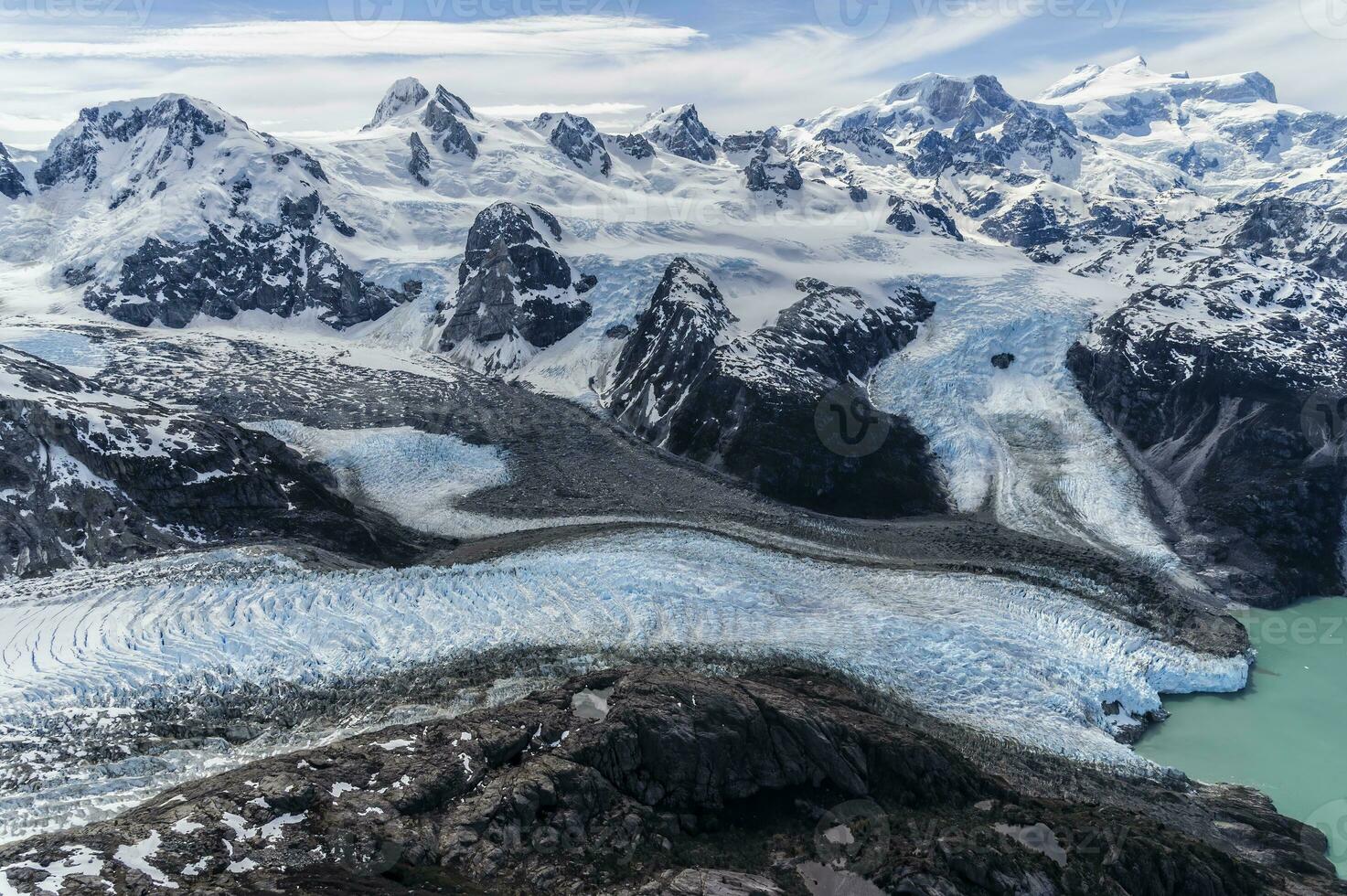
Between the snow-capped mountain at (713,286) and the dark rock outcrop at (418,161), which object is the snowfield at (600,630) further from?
the dark rock outcrop at (418,161)

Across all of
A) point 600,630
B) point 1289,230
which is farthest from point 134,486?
point 1289,230

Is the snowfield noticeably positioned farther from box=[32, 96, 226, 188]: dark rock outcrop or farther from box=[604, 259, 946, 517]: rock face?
box=[32, 96, 226, 188]: dark rock outcrop

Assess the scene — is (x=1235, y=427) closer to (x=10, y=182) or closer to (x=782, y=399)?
(x=782, y=399)

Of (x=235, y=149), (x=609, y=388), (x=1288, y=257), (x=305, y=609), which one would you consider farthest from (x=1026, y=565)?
(x=235, y=149)

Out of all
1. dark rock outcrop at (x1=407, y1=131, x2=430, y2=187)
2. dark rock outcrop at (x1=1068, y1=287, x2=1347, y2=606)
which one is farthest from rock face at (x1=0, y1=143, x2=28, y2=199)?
dark rock outcrop at (x1=1068, y1=287, x2=1347, y2=606)

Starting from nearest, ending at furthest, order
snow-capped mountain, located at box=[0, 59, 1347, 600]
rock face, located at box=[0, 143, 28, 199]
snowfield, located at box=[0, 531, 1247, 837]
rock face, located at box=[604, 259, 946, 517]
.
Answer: snowfield, located at box=[0, 531, 1247, 837]
rock face, located at box=[604, 259, 946, 517]
snow-capped mountain, located at box=[0, 59, 1347, 600]
rock face, located at box=[0, 143, 28, 199]

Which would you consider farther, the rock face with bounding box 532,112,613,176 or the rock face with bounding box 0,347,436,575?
the rock face with bounding box 532,112,613,176

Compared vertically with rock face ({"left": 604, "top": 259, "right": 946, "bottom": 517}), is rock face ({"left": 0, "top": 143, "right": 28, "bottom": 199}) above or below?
above
